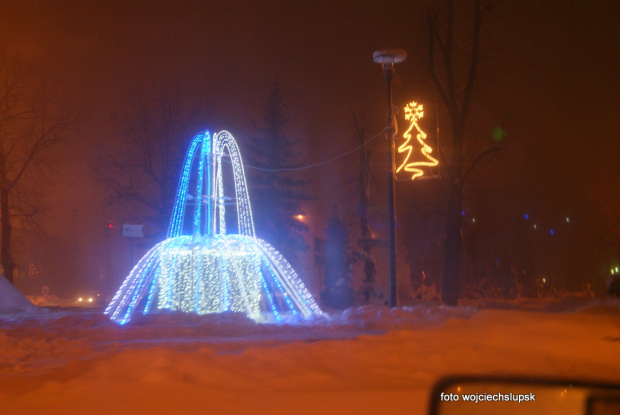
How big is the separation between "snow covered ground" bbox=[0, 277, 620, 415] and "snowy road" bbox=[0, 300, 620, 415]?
2 centimetres

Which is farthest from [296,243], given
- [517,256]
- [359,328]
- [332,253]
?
[359,328]

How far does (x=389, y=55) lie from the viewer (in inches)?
546

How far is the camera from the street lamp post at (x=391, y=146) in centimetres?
1388

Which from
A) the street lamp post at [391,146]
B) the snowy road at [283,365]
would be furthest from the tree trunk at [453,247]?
the snowy road at [283,365]

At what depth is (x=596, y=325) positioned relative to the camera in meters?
8.99

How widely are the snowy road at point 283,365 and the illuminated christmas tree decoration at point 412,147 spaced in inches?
217

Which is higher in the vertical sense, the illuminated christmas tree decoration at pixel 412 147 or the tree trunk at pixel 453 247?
the illuminated christmas tree decoration at pixel 412 147

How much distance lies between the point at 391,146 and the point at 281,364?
8.96m

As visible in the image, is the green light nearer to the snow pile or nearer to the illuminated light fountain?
the illuminated light fountain

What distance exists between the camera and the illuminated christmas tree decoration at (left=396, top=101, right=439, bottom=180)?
14.8m

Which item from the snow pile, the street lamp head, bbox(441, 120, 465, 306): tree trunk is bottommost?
the snow pile

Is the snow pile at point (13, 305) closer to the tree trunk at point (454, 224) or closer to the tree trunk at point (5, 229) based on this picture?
the tree trunk at point (5, 229)

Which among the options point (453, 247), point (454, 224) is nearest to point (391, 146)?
point (454, 224)

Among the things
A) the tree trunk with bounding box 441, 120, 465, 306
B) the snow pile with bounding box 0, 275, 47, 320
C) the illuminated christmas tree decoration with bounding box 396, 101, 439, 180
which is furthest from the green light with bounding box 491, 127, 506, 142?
the snow pile with bounding box 0, 275, 47, 320
